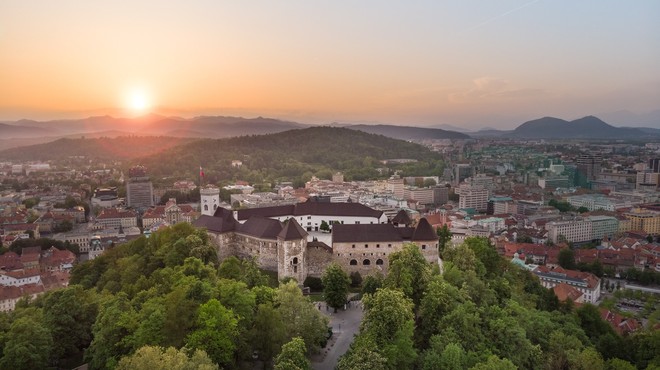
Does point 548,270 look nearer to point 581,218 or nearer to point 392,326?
point 581,218

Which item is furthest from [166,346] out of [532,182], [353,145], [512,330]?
[353,145]

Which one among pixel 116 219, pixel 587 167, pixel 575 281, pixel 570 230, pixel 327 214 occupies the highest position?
pixel 327 214

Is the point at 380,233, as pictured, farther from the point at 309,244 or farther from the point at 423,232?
the point at 309,244

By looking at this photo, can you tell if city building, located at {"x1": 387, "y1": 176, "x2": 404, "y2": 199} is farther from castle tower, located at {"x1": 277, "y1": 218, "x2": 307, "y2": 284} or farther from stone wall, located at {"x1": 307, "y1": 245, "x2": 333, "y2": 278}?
castle tower, located at {"x1": 277, "y1": 218, "x2": 307, "y2": 284}

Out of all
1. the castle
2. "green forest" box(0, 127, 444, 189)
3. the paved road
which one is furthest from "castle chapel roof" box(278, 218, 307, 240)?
"green forest" box(0, 127, 444, 189)

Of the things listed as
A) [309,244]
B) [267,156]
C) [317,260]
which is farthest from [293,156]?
[317,260]

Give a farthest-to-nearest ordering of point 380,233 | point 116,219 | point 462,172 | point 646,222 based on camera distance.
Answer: point 462,172 → point 646,222 → point 116,219 → point 380,233
